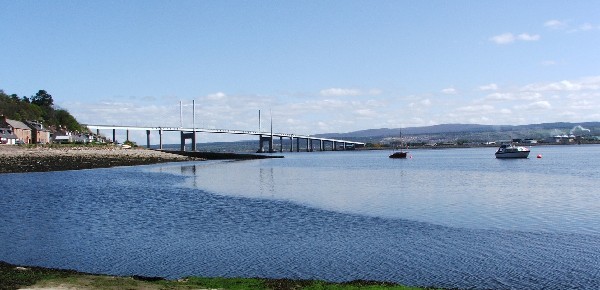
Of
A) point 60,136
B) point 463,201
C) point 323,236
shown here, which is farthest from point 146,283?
point 60,136

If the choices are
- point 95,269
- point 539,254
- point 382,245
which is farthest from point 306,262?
point 539,254

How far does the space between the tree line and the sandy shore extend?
3313 centimetres

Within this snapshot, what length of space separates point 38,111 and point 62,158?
69.6m

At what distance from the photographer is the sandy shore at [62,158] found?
234ft

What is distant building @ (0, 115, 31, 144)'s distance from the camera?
10694cm

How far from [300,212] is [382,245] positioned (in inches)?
413

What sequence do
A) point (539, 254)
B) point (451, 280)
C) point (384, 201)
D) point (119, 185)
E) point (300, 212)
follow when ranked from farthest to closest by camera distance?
point (119, 185)
point (384, 201)
point (300, 212)
point (539, 254)
point (451, 280)

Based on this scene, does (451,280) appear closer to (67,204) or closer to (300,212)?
(300,212)

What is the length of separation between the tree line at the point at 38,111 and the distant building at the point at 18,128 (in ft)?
25.9

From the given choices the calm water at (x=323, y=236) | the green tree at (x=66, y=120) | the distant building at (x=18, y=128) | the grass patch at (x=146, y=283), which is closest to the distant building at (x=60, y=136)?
the distant building at (x=18, y=128)

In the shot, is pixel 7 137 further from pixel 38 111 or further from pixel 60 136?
pixel 38 111

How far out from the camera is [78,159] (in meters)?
87.4

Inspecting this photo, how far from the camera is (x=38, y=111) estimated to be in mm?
145000

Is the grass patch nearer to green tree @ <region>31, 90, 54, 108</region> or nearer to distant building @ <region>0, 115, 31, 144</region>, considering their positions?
distant building @ <region>0, 115, 31, 144</region>
